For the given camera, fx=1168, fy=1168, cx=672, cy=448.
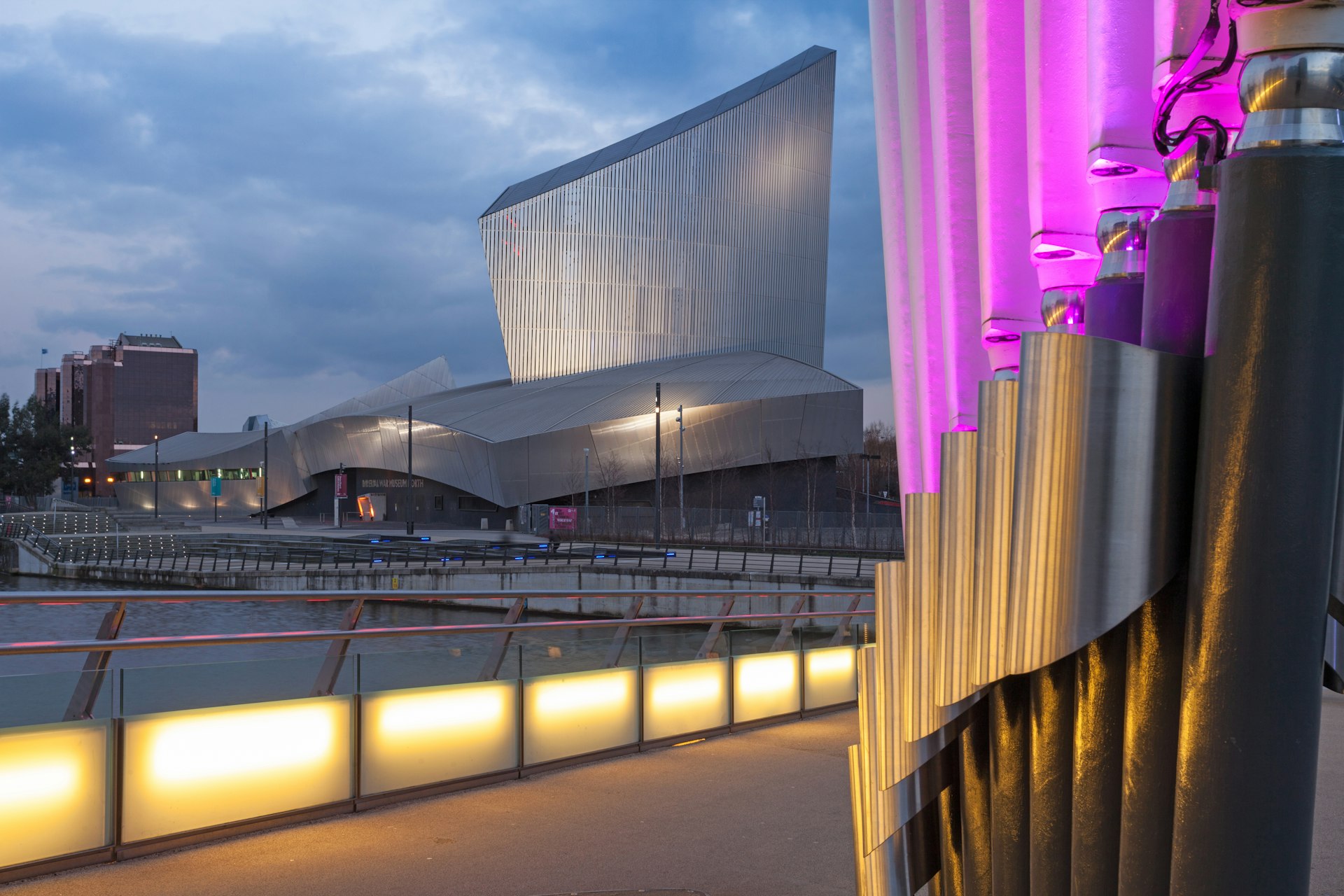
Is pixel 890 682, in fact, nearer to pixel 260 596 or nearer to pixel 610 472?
pixel 260 596

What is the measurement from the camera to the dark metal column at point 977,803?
2.89 metres

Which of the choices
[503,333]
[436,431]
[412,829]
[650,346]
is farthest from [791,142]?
[412,829]

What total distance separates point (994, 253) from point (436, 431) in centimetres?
6229

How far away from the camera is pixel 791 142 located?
80312 millimetres

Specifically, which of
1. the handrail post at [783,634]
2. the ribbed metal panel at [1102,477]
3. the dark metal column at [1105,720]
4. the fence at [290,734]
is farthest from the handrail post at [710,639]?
the ribbed metal panel at [1102,477]

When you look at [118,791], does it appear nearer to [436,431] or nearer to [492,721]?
[492,721]

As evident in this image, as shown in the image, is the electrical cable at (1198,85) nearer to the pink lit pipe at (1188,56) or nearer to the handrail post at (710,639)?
the pink lit pipe at (1188,56)

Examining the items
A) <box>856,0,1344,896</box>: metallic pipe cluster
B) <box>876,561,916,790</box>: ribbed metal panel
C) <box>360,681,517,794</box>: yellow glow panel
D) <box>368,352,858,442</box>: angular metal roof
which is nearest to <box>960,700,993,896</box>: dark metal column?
<box>856,0,1344,896</box>: metallic pipe cluster

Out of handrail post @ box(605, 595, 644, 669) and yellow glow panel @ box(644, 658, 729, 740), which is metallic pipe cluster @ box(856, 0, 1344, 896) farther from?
yellow glow panel @ box(644, 658, 729, 740)

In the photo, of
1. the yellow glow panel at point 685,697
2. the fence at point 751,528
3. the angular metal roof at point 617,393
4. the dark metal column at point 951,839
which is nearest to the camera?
the dark metal column at point 951,839

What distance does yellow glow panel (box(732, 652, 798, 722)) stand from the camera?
31.3 ft

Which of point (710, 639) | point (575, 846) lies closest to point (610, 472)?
point (710, 639)

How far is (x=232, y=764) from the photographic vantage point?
5.72 meters

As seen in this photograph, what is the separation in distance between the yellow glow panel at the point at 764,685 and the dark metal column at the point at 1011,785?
6.81 metres
